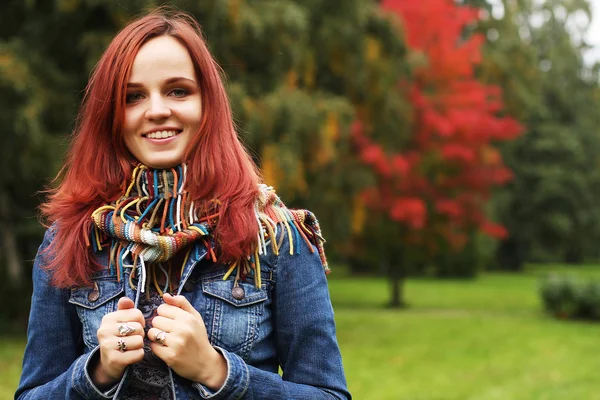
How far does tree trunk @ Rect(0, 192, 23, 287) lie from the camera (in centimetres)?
1204

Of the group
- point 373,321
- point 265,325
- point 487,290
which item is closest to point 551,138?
point 487,290

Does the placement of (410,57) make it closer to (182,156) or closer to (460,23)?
(460,23)

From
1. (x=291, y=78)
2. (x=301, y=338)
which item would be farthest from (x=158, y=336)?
(x=291, y=78)

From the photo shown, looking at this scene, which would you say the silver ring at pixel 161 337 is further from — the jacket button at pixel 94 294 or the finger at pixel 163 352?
the jacket button at pixel 94 294

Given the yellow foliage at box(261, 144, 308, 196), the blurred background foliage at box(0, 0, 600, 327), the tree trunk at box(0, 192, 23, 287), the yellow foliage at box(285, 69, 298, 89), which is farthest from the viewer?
the tree trunk at box(0, 192, 23, 287)

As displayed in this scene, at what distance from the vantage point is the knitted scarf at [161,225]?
1430 millimetres

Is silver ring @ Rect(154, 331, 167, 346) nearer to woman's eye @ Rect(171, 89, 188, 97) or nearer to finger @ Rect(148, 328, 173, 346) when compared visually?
finger @ Rect(148, 328, 173, 346)

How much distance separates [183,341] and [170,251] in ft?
0.60

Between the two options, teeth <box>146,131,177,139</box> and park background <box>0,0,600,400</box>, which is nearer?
teeth <box>146,131,177,139</box>

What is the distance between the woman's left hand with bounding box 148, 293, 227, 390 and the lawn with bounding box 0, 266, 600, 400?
22.4 feet

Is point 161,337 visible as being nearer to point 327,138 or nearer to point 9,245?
point 327,138

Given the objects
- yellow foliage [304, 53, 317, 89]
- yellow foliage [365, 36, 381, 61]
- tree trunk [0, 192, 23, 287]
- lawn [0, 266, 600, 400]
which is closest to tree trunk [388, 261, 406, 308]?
lawn [0, 266, 600, 400]

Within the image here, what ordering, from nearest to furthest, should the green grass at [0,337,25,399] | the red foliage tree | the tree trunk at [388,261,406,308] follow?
the green grass at [0,337,25,399], the red foliage tree, the tree trunk at [388,261,406,308]

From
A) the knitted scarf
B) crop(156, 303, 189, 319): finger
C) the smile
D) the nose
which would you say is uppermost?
the nose
